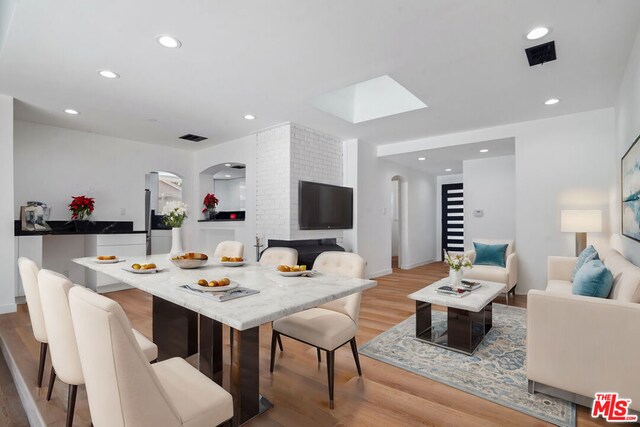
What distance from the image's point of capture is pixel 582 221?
3.88 m

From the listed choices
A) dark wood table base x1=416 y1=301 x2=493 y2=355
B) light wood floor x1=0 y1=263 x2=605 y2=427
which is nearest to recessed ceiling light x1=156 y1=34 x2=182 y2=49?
light wood floor x1=0 y1=263 x2=605 y2=427

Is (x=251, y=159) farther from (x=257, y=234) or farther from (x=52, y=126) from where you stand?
Result: (x=52, y=126)

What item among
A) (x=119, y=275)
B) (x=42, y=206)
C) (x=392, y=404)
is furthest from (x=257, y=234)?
(x=392, y=404)

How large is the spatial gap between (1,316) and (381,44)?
4881 millimetres

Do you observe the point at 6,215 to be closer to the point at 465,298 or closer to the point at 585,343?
the point at 465,298

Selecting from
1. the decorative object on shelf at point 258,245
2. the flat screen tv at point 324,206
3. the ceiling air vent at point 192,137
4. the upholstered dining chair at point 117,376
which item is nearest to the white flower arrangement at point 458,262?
the flat screen tv at point 324,206

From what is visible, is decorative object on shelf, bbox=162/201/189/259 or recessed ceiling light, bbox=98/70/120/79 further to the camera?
recessed ceiling light, bbox=98/70/120/79

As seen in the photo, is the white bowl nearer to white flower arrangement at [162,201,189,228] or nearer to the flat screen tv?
white flower arrangement at [162,201,189,228]

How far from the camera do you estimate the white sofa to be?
174cm

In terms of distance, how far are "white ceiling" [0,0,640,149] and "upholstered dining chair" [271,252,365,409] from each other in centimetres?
170

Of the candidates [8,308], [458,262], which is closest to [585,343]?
[458,262]

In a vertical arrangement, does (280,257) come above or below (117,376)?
above

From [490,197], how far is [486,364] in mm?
4692

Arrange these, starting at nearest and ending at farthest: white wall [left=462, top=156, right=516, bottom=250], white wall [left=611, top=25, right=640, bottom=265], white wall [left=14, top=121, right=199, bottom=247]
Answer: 1. white wall [left=611, top=25, right=640, bottom=265]
2. white wall [left=14, top=121, right=199, bottom=247]
3. white wall [left=462, top=156, right=516, bottom=250]
